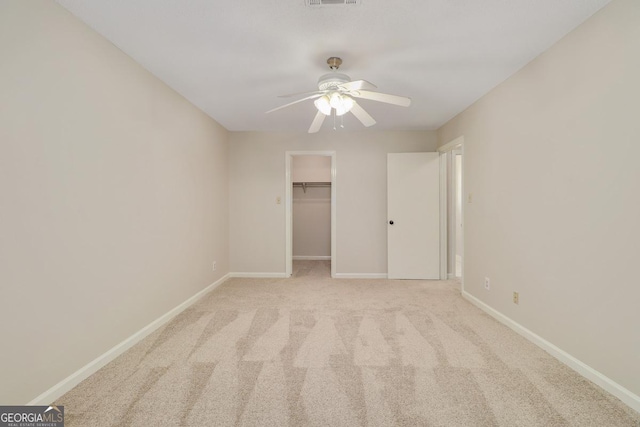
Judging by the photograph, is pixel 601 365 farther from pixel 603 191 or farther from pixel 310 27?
pixel 310 27

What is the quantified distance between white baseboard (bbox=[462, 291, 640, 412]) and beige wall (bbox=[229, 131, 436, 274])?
2.18 m

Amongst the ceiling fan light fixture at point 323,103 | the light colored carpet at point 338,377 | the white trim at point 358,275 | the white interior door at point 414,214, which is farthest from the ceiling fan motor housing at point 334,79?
the white trim at point 358,275

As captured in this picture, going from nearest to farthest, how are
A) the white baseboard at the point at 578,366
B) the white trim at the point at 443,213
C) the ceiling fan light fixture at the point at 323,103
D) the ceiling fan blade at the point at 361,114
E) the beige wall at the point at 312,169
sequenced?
the white baseboard at the point at 578,366
the ceiling fan light fixture at the point at 323,103
the ceiling fan blade at the point at 361,114
the white trim at the point at 443,213
the beige wall at the point at 312,169

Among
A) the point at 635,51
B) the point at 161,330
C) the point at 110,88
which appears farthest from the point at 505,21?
the point at 161,330

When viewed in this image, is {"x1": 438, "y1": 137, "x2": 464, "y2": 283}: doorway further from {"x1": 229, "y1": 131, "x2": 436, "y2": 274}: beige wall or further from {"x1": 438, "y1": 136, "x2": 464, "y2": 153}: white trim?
{"x1": 229, "y1": 131, "x2": 436, "y2": 274}: beige wall

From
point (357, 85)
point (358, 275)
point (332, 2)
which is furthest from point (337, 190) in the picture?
point (332, 2)

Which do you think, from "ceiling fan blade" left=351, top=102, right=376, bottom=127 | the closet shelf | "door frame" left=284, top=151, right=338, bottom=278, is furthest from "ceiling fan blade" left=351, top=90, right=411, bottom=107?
the closet shelf

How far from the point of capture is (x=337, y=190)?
4.67 meters

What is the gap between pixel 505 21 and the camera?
1859 millimetres

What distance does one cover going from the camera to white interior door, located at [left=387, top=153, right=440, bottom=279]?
446cm

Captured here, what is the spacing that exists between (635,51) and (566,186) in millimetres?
844

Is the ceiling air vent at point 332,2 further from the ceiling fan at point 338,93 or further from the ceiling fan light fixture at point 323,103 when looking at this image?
the ceiling fan light fixture at point 323,103

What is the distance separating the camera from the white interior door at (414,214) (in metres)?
4.46

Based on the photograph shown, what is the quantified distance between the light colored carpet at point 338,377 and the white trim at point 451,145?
7.17ft
